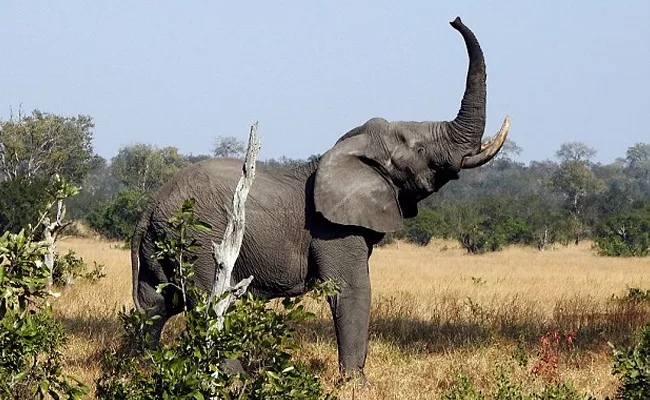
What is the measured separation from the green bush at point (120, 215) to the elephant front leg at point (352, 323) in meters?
24.0

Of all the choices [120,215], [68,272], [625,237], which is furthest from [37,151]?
[68,272]

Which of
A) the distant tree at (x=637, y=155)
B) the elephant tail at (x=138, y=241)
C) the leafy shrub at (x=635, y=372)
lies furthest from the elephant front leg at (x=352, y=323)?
the distant tree at (x=637, y=155)

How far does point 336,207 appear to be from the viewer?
7.54 metres

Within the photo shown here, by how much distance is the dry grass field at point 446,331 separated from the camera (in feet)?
24.1

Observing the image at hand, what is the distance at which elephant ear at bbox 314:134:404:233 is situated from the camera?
7.54 metres

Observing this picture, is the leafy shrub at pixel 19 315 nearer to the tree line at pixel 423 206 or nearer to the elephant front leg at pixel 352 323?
the elephant front leg at pixel 352 323

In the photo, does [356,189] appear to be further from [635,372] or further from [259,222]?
[635,372]

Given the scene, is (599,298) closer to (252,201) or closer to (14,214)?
(252,201)

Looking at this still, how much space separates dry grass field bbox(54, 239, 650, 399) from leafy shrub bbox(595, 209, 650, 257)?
39.7ft

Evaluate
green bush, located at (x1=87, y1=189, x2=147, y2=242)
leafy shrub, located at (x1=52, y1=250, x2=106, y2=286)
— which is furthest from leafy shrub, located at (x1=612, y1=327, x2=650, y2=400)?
green bush, located at (x1=87, y1=189, x2=147, y2=242)

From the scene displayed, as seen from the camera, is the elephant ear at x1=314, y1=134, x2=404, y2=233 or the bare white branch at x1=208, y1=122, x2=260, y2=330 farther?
the elephant ear at x1=314, y1=134, x2=404, y2=233

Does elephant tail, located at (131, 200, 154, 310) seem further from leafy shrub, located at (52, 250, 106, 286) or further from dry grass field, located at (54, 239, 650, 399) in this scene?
leafy shrub, located at (52, 250, 106, 286)

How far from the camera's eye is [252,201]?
7664mm

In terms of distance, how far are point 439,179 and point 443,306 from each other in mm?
3911
